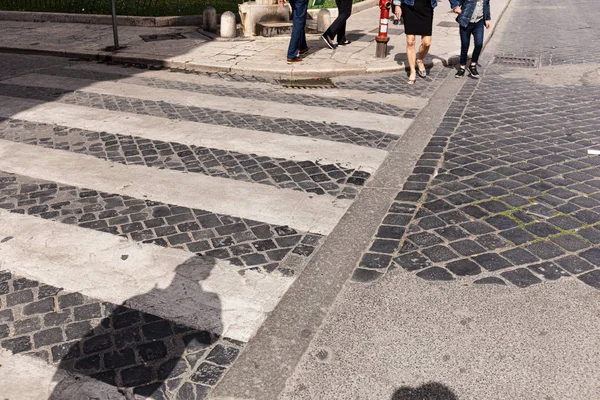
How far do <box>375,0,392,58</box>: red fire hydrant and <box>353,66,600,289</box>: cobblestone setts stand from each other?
301 centimetres

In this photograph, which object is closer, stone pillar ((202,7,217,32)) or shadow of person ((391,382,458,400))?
shadow of person ((391,382,458,400))

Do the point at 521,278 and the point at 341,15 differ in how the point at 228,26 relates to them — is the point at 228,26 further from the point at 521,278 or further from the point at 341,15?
the point at 521,278

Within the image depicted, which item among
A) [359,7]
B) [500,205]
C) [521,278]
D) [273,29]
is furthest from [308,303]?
[359,7]

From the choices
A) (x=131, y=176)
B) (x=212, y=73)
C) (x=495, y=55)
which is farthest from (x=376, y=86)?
(x=131, y=176)

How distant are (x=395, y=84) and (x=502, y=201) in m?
4.64

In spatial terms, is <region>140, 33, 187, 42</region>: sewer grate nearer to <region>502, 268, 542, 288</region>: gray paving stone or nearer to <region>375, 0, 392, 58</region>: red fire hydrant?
<region>375, 0, 392, 58</region>: red fire hydrant

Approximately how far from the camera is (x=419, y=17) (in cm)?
874

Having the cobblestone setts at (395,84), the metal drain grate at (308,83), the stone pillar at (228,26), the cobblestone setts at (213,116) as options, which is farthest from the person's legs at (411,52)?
the stone pillar at (228,26)

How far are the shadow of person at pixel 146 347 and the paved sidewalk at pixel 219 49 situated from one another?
6.75m

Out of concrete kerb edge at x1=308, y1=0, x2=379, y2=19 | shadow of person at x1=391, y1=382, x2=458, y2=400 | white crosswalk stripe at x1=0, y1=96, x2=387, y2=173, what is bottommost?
shadow of person at x1=391, y1=382, x2=458, y2=400

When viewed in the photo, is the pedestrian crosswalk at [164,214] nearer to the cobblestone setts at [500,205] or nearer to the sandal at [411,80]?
the cobblestone setts at [500,205]

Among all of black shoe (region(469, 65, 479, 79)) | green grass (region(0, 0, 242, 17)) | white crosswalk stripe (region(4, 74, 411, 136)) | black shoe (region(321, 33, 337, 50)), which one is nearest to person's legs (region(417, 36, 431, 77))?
black shoe (region(469, 65, 479, 79))

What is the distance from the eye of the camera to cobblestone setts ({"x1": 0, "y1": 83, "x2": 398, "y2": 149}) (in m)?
6.60

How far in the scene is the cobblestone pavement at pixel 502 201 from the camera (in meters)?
3.96
